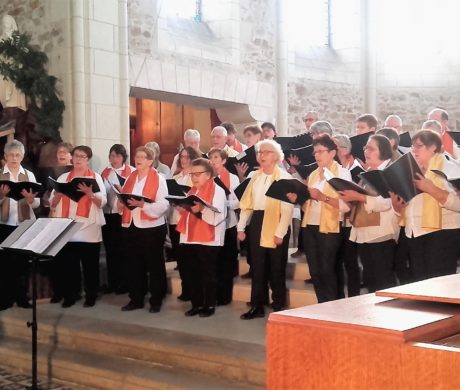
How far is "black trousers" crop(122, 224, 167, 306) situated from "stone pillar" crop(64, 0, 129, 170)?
275 cm

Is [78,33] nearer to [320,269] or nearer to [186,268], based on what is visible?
[186,268]

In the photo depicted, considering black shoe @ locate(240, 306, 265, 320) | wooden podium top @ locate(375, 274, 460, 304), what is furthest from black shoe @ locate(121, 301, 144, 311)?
wooden podium top @ locate(375, 274, 460, 304)

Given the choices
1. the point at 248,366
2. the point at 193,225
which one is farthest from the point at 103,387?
the point at 193,225

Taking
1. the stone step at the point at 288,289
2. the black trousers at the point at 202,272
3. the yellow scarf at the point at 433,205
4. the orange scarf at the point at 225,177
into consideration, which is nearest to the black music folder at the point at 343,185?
the yellow scarf at the point at 433,205

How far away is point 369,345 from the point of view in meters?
1.09

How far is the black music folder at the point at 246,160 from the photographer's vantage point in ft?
18.8

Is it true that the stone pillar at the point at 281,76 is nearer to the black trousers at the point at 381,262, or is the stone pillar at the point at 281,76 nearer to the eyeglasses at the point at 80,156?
the eyeglasses at the point at 80,156

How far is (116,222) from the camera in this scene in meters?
6.11

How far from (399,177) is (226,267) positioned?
6.87ft

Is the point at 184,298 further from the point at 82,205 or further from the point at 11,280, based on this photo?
the point at 11,280

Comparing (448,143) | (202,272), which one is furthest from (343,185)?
(448,143)

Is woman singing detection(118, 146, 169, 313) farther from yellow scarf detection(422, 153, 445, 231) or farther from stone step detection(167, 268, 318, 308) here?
yellow scarf detection(422, 153, 445, 231)

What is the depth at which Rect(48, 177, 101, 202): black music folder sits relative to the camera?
5277 mm

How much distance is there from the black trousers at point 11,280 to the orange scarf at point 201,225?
1.73 metres
